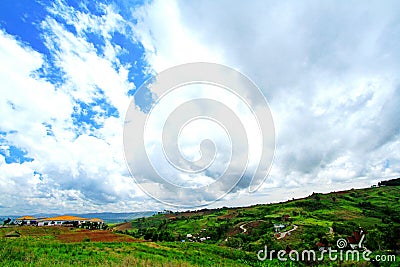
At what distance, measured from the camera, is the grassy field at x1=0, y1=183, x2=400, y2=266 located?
56.4 ft

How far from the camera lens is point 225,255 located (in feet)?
97.6

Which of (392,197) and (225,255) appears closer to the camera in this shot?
(225,255)

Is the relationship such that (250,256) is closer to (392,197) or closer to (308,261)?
(308,261)

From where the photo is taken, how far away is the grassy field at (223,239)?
17.2 metres

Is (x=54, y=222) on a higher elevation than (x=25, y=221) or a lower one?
lower

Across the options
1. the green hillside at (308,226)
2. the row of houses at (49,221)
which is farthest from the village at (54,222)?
the green hillside at (308,226)

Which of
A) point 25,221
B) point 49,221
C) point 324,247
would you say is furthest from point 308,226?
point 25,221

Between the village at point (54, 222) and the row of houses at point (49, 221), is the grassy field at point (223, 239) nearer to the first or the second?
the village at point (54, 222)

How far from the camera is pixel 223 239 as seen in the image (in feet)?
216

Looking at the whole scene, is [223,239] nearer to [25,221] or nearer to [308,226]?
[308,226]

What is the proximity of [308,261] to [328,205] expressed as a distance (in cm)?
7770

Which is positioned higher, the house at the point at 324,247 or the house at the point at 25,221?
the house at the point at 25,221

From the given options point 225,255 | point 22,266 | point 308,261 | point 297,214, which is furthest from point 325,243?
point 297,214

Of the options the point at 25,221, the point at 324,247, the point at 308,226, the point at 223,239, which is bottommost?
the point at 223,239
